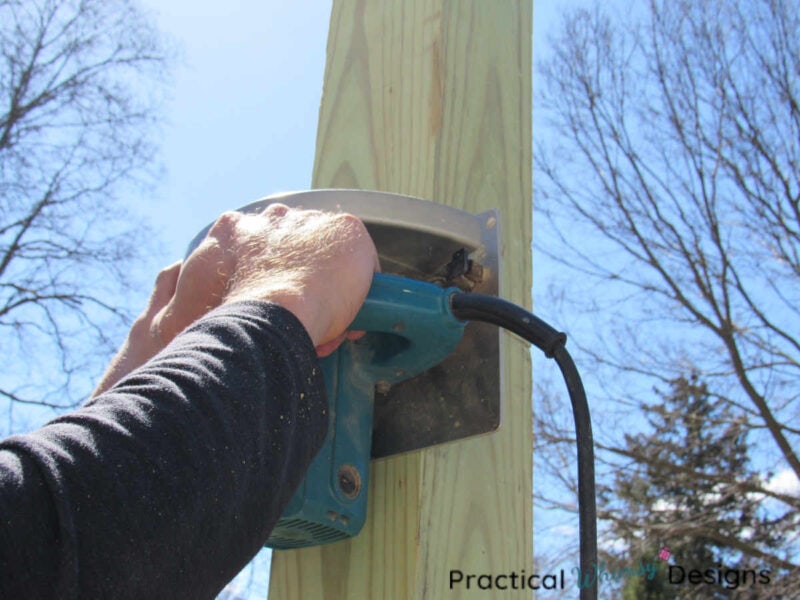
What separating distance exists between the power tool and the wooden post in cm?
5

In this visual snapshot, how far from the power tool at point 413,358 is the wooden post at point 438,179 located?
0.05 meters

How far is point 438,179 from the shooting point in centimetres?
112

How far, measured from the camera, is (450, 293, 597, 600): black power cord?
0.92 m

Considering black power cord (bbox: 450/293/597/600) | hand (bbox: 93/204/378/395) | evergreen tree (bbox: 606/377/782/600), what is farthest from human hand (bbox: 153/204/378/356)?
evergreen tree (bbox: 606/377/782/600)

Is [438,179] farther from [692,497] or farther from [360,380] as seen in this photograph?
[692,497]

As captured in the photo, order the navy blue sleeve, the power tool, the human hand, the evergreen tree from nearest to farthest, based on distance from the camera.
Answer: the navy blue sleeve → the human hand → the power tool → the evergreen tree

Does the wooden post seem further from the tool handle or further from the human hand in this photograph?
the human hand

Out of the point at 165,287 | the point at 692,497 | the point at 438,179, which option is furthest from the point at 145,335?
the point at 692,497

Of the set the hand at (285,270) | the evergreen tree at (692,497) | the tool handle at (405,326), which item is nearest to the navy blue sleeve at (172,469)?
the hand at (285,270)

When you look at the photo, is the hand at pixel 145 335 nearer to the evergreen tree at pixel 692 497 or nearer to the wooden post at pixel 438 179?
the wooden post at pixel 438 179

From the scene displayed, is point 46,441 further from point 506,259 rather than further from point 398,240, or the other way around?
point 506,259

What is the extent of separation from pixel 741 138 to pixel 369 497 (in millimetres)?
7175

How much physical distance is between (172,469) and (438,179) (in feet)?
1.98

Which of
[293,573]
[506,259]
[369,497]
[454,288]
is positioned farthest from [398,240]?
[293,573]
